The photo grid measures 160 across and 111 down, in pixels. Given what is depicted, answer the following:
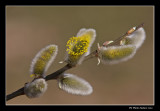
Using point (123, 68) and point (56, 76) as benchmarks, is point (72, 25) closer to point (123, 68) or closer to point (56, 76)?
point (123, 68)

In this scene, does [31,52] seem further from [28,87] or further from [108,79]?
[28,87]

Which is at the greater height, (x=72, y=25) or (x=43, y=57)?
(x=72, y=25)

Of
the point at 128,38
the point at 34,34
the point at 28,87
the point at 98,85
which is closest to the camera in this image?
the point at 28,87

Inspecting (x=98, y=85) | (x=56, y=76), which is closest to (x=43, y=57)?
(x=56, y=76)

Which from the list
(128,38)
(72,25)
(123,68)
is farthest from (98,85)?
(128,38)

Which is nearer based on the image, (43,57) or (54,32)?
(43,57)

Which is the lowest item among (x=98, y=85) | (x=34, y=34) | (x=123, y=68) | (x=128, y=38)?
(x=98, y=85)

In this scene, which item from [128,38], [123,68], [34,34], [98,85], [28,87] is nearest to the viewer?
[28,87]

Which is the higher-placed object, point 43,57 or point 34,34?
point 34,34

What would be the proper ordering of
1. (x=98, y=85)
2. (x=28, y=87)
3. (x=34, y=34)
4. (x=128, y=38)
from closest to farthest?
(x=28, y=87)
(x=128, y=38)
(x=98, y=85)
(x=34, y=34)
